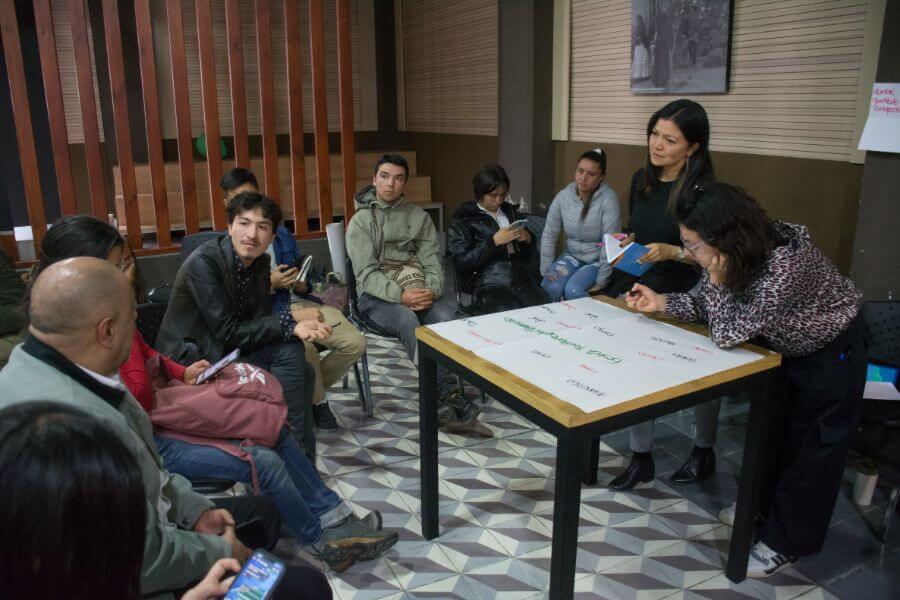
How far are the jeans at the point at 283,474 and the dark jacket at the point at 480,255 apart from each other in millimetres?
1642

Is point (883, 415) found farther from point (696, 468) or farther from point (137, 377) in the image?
point (137, 377)

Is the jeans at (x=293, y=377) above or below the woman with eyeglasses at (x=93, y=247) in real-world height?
below

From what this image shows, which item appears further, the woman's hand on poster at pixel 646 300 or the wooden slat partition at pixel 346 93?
the wooden slat partition at pixel 346 93

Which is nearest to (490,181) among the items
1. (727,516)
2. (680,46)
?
(680,46)

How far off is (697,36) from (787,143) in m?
0.83

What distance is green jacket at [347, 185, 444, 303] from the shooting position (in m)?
3.54

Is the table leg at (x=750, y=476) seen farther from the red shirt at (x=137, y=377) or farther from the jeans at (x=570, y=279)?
the red shirt at (x=137, y=377)

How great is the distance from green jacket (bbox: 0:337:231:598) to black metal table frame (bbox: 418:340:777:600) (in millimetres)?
832

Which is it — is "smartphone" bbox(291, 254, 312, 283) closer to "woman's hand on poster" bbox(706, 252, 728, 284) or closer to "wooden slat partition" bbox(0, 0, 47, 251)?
"wooden slat partition" bbox(0, 0, 47, 251)

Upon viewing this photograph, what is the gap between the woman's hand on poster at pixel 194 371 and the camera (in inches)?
91.9

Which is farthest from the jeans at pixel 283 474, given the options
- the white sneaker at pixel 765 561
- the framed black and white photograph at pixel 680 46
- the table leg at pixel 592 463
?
the framed black and white photograph at pixel 680 46

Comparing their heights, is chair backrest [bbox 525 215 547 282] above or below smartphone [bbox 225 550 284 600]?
above

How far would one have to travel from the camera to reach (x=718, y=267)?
6.82 feet

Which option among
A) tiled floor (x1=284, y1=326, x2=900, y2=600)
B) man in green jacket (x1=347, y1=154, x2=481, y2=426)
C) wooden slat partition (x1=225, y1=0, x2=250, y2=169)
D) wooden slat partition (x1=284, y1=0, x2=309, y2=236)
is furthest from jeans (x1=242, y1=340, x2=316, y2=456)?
wooden slat partition (x1=284, y1=0, x2=309, y2=236)
